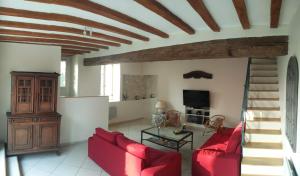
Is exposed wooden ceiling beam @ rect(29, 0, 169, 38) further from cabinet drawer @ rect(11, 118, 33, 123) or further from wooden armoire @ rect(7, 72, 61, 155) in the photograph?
cabinet drawer @ rect(11, 118, 33, 123)

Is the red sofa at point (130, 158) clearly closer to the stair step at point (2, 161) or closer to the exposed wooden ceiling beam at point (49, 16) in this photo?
the stair step at point (2, 161)

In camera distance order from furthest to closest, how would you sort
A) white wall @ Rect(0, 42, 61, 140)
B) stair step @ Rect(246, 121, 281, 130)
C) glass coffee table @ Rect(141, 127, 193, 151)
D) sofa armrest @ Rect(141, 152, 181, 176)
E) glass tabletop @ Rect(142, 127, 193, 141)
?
glass tabletop @ Rect(142, 127, 193, 141) → glass coffee table @ Rect(141, 127, 193, 151) → white wall @ Rect(0, 42, 61, 140) → stair step @ Rect(246, 121, 281, 130) → sofa armrest @ Rect(141, 152, 181, 176)

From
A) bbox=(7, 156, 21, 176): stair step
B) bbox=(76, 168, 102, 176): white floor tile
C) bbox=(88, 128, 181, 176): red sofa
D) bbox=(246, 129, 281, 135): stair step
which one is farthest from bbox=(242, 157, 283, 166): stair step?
bbox=(7, 156, 21, 176): stair step

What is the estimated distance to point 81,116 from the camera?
6.02 meters

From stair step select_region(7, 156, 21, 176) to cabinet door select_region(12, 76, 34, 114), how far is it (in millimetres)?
937

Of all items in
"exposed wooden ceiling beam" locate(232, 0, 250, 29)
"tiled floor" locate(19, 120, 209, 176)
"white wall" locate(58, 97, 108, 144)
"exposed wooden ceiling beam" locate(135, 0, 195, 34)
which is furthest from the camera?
"white wall" locate(58, 97, 108, 144)

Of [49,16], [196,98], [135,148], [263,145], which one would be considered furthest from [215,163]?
[196,98]

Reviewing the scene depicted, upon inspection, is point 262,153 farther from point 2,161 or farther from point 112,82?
point 112,82

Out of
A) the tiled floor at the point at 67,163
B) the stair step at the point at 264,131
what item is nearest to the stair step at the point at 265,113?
the stair step at the point at 264,131

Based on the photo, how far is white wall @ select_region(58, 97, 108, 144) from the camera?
5.73 metres

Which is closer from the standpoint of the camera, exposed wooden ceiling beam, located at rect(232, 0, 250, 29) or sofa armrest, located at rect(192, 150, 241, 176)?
exposed wooden ceiling beam, located at rect(232, 0, 250, 29)

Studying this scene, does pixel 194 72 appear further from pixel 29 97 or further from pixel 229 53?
pixel 29 97

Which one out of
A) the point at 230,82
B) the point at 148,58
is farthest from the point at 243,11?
the point at 230,82

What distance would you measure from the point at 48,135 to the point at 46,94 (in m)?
0.91
